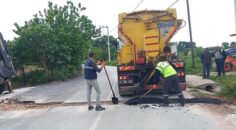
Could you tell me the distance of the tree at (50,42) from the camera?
2988 cm

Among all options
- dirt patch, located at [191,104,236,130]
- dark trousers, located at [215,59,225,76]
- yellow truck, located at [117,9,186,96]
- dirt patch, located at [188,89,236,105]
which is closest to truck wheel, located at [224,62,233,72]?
dark trousers, located at [215,59,225,76]

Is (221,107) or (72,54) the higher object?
(72,54)

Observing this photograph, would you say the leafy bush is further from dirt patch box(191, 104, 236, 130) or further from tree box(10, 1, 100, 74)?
dirt patch box(191, 104, 236, 130)

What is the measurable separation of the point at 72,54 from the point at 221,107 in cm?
2025

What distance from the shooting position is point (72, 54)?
31875mm

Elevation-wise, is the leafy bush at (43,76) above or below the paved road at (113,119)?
above

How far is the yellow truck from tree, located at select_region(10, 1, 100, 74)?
14477 mm

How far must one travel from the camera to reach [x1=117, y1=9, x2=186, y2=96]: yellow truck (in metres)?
15.5

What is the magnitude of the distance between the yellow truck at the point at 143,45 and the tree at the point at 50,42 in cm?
1448

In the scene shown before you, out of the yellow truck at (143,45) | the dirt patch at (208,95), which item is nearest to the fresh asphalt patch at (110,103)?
the dirt patch at (208,95)

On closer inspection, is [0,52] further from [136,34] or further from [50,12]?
[50,12]

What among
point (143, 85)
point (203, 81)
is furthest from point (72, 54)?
point (143, 85)

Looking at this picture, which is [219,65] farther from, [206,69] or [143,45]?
[143,45]

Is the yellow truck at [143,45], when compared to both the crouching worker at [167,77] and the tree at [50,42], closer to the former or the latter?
the crouching worker at [167,77]
